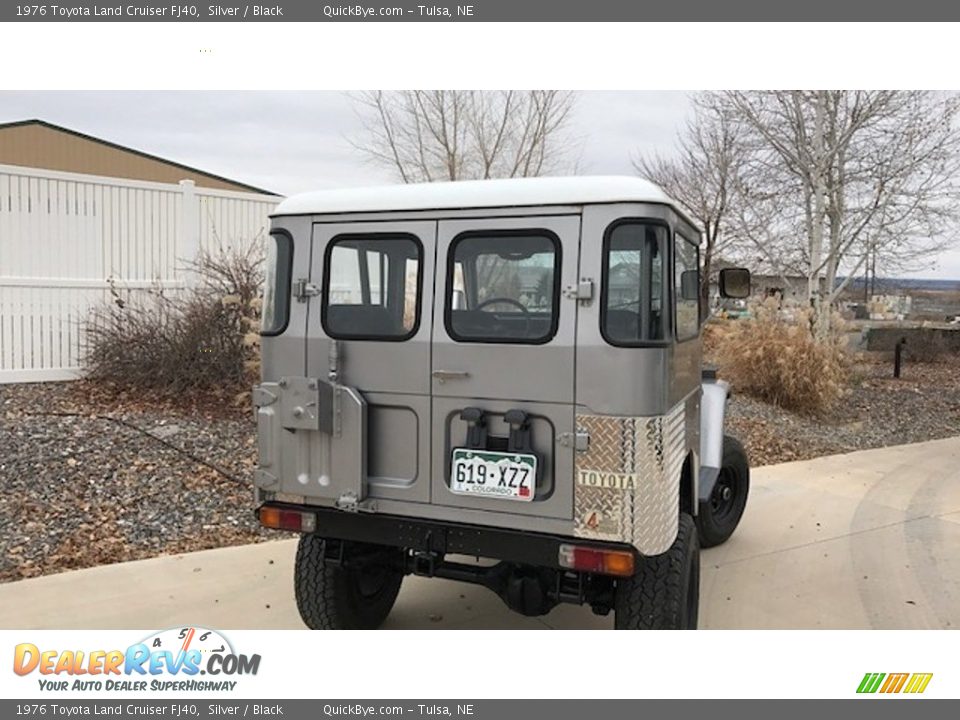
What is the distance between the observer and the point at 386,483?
303 centimetres

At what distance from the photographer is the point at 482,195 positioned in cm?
289

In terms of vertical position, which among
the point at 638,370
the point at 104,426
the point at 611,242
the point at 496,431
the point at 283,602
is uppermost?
the point at 611,242

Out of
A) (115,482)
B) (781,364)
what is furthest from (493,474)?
(781,364)

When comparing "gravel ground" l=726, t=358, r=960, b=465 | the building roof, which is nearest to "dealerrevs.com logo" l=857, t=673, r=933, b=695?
"gravel ground" l=726, t=358, r=960, b=465

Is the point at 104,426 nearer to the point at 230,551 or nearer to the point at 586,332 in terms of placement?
the point at 230,551

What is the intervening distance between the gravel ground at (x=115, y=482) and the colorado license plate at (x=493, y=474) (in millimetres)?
2608

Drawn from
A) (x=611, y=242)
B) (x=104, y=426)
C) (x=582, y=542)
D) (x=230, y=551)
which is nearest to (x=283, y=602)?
(x=230, y=551)

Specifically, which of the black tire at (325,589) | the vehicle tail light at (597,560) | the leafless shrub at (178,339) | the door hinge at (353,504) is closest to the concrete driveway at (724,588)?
the black tire at (325,589)

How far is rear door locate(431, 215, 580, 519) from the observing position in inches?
109

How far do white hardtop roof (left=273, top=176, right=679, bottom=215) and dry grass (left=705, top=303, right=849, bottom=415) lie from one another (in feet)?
24.9

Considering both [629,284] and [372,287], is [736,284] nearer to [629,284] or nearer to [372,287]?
[629,284]

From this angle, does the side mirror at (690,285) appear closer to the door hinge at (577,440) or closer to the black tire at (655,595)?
the door hinge at (577,440)

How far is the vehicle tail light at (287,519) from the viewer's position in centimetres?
312

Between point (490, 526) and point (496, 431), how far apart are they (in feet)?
1.22
